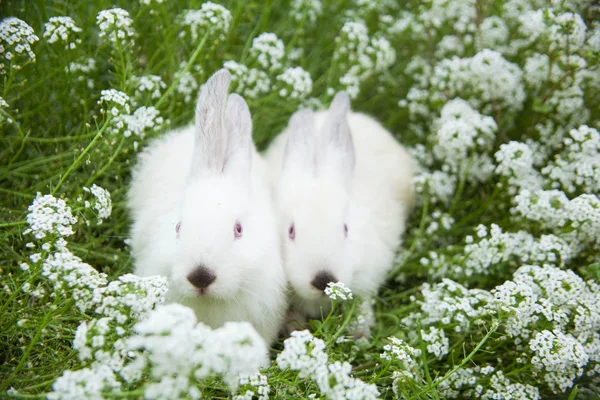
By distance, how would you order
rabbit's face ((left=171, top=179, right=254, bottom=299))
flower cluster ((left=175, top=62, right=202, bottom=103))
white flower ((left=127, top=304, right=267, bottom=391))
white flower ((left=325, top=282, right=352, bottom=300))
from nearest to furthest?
white flower ((left=127, top=304, right=267, bottom=391)) < white flower ((left=325, top=282, right=352, bottom=300)) < rabbit's face ((left=171, top=179, right=254, bottom=299)) < flower cluster ((left=175, top=62, right=202, bottom=103))

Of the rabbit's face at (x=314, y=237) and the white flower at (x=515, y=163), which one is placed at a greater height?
the white flower at (x=515, y=163)

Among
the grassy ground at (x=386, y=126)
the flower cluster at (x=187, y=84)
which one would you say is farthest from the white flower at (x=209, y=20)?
the flower cluster at (x=187, y=84)

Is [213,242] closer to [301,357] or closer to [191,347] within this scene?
[301,357]

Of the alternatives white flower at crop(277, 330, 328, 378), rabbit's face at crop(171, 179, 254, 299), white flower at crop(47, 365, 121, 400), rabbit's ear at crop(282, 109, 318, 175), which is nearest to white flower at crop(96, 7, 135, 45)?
rabbit's face at crop(171, 179, 254, 299)

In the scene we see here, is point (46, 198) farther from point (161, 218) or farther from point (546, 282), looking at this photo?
point (546, 282)

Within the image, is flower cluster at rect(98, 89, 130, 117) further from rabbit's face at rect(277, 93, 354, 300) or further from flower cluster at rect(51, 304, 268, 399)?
flower cluster at rect(51, 304, 268, 399)

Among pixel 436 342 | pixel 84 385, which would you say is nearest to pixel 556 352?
pixel 436 342

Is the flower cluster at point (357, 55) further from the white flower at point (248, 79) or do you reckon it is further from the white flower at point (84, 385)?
the white flower at point (84, 385)
